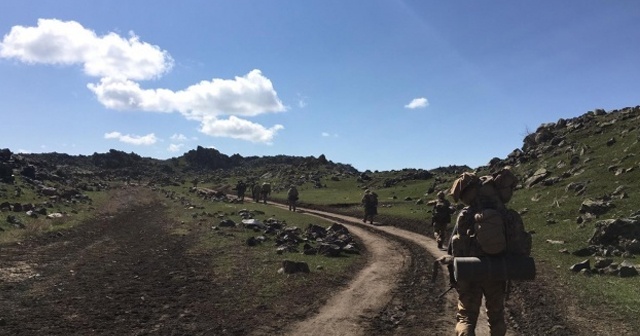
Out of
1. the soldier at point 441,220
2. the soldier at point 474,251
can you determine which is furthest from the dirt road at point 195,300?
the soldier at point 441,220

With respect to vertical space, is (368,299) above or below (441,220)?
below

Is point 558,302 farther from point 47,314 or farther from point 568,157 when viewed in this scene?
point 568,157

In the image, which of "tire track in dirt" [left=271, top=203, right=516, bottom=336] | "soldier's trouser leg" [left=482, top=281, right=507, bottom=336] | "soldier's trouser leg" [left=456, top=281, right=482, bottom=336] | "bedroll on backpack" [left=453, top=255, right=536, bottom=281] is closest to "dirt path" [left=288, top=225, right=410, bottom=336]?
"tire track in dirt" [left=271, top=203, right=516, bottom=336]

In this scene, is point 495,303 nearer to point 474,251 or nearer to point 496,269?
point 496,269

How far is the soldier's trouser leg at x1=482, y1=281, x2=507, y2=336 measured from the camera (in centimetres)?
927

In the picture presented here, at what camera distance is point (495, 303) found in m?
9.36

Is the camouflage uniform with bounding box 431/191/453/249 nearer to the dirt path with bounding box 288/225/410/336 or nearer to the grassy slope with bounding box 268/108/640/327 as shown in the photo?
the dirt path with bounding box 288/225/410/336

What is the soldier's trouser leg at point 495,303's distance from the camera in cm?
927

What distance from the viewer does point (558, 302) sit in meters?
14.0

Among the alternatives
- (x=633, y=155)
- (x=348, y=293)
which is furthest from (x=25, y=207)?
(x=633, y=155)

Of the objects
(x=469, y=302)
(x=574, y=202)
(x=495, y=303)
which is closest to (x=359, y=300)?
(x=469, y=302)

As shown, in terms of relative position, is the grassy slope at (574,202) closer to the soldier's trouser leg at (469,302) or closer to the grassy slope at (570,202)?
the grassy slope at (570,202)

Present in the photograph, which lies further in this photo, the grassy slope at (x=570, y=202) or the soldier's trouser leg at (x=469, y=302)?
the grassy slope at (x=570, y=202)

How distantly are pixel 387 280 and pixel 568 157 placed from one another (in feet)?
112
